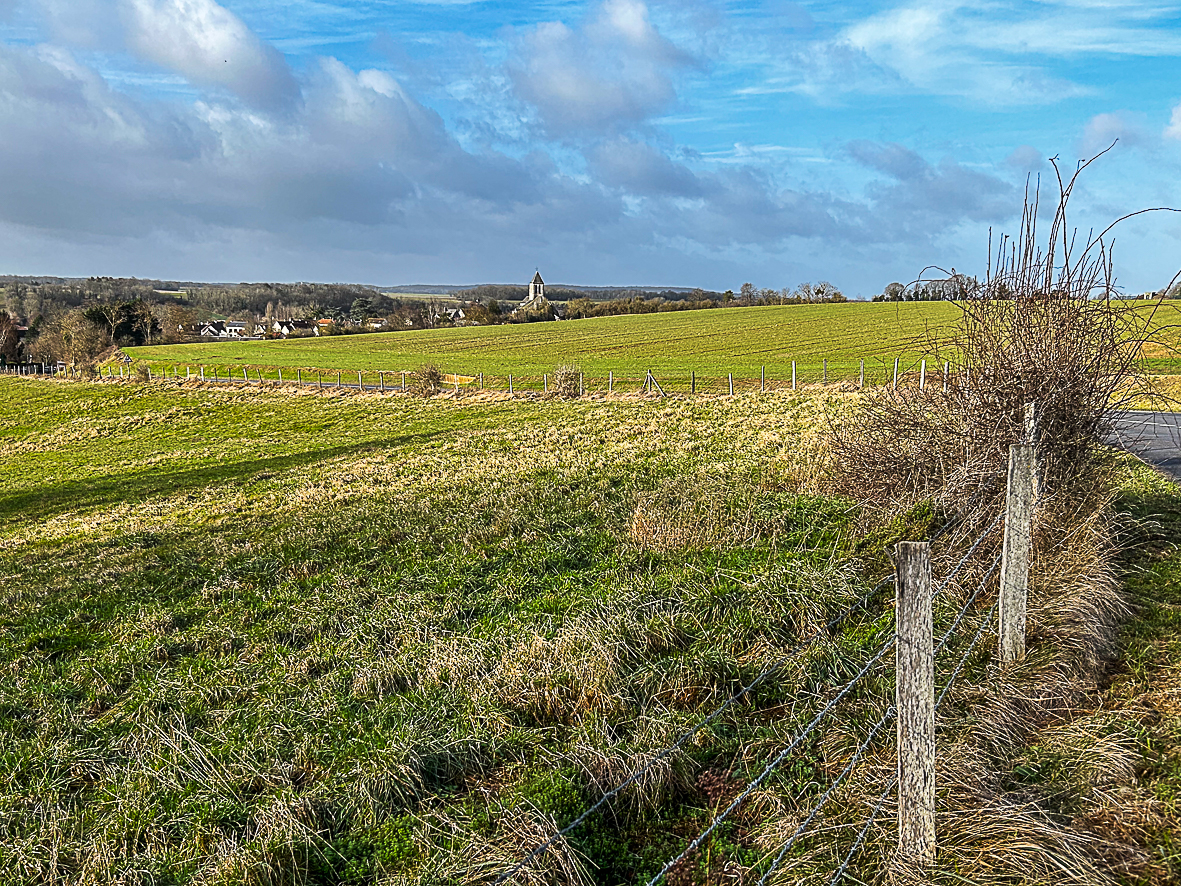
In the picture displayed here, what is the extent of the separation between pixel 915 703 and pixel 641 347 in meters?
58.6

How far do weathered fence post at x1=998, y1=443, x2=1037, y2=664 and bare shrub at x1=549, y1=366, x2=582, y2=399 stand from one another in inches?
1056

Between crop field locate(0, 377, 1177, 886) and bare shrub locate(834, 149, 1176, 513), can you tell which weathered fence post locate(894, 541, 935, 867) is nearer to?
crop field locate(0, 377, 1177, 886)

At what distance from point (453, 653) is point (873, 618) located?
3.14 metres

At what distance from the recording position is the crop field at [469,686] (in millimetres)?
3828

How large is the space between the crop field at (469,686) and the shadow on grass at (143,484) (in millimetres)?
5836

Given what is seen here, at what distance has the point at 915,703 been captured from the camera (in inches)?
118

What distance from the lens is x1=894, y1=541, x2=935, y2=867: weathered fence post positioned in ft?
9.27

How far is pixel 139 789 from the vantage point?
4.57m

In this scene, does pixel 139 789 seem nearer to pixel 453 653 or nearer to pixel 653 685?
pixel 453 653

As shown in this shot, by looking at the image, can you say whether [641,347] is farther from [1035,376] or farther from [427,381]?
[1035,376]

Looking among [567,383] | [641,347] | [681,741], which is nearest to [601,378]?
[567,383]

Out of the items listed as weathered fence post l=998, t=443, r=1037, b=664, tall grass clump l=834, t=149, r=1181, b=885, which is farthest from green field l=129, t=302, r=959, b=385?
weathered fence post l=998, t=443, r=1037, b=664

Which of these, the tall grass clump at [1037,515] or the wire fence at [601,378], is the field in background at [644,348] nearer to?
the wire fence at [601,378]

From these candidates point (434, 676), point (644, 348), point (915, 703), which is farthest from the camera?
point (644, 348)
